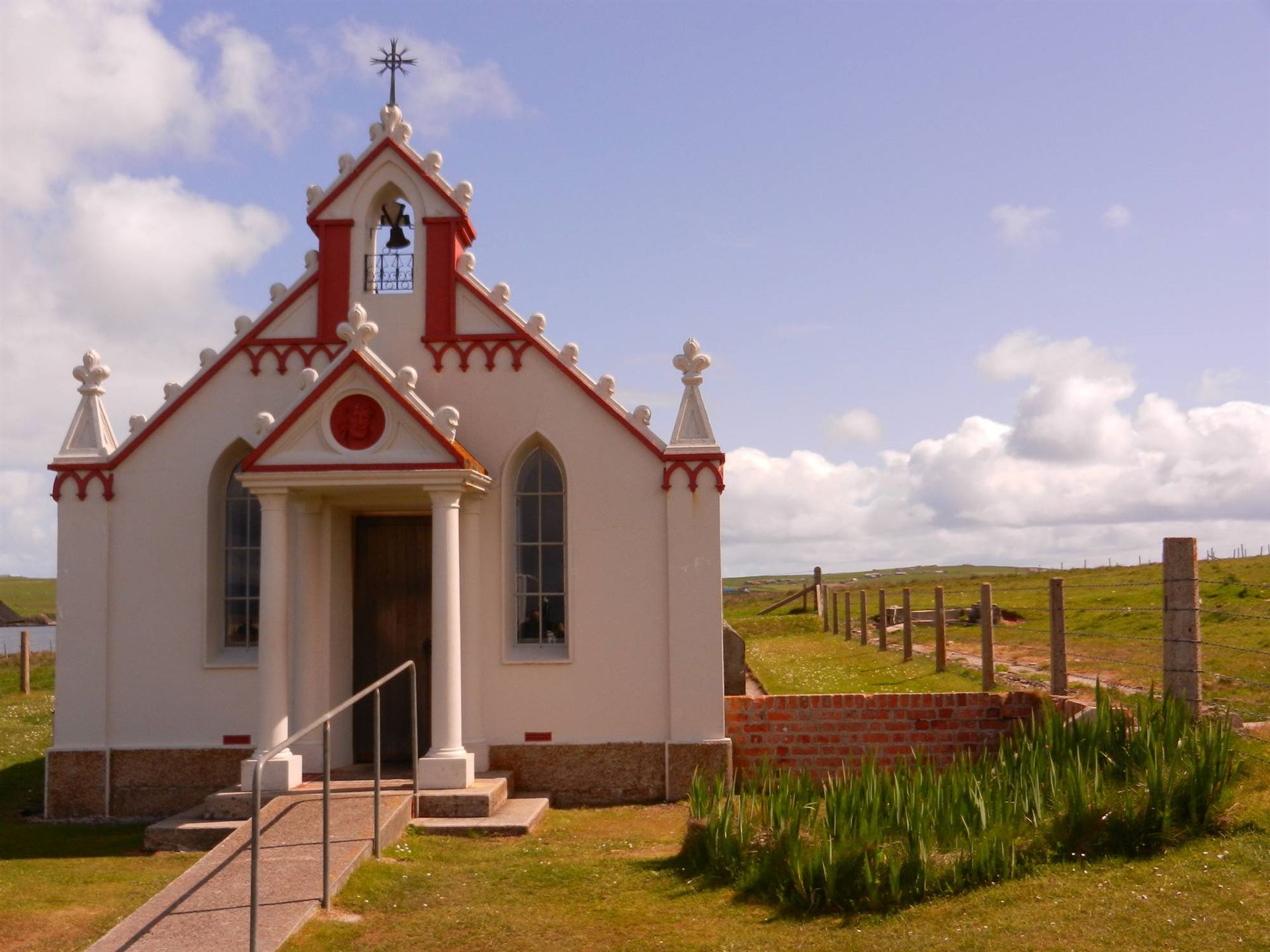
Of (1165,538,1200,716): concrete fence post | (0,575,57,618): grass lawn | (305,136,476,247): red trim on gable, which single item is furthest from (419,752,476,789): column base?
(0,575,57,618): grass lawn

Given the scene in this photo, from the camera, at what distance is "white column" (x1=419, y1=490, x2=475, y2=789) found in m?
11.8

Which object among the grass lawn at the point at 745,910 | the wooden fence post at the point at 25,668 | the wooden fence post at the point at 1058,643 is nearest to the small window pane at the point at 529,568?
the grass lawn at the point at 745,910

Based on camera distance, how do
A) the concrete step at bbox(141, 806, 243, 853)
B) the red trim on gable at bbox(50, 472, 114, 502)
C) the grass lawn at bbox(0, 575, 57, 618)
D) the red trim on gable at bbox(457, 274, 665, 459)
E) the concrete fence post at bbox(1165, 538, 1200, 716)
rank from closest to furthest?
the concrete fence post at bbox(1165, 538, 1200, 716), the concrete step at bbox(141, 806, 243, 853), the red trim on gable at bbox(457, 274, 665, 459), the red trim on gable at bbox(50, 472, 114, 502), the grass lawn at bbox(0, 575, 57, 618)

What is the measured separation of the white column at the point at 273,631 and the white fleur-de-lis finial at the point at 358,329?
5.22 feet

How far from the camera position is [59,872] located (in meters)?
10.3

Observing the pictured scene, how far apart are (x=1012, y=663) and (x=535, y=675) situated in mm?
9247

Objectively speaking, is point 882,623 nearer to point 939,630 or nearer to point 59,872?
point 939,630

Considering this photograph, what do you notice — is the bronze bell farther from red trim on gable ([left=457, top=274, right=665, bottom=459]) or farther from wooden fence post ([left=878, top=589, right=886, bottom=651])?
wooden fence post ([left=878, top=589, right=886, bottom=651])

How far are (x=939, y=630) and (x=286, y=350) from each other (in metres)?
9.89

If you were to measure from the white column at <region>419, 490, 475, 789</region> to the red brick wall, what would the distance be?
9.24 feet

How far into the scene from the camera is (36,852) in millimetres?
11258

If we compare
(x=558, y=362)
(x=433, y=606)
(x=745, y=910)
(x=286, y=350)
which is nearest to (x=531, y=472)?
(x=558, y=362)

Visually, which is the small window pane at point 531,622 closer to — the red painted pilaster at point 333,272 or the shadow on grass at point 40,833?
the red painted pilaster at point 333,272

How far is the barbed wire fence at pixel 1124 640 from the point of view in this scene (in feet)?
30.9
